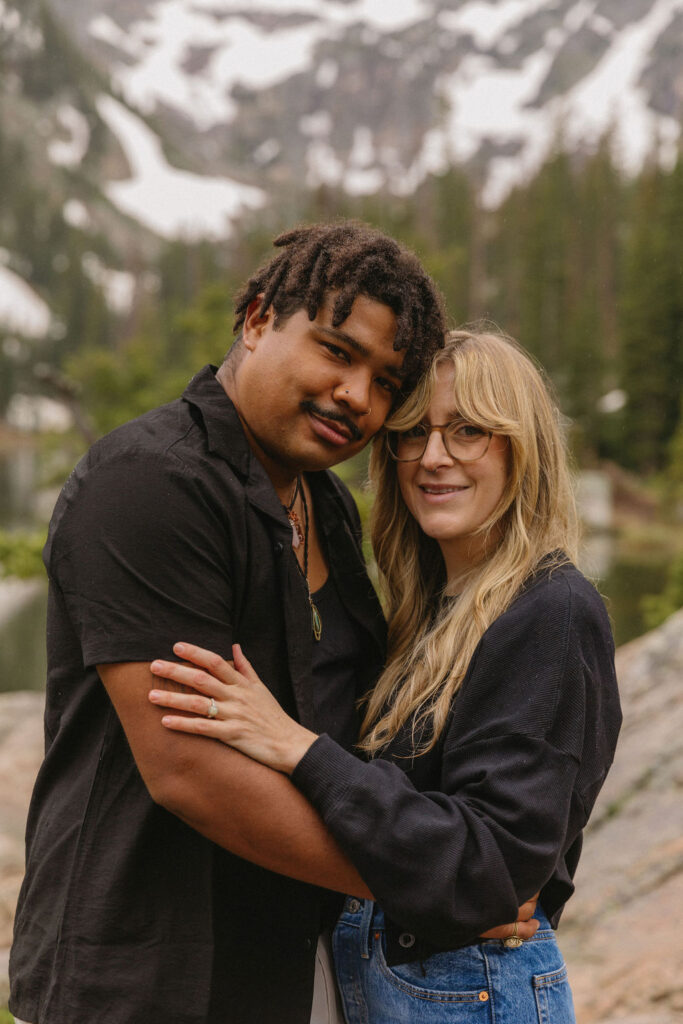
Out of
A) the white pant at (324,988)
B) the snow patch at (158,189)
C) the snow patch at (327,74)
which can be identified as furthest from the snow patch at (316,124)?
the white pant at (324,988)

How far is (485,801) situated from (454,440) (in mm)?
807

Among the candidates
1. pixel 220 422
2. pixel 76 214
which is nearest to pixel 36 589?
pixel 76 214

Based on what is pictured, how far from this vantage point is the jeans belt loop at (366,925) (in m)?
1.92

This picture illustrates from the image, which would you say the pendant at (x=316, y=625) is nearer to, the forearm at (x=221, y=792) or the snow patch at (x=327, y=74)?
the forearm at (x=221, y=792)

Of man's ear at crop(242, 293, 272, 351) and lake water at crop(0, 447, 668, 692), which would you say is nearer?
man's ear at crop(242, 293, 272, 351)

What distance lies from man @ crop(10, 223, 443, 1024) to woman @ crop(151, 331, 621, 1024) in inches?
3.4

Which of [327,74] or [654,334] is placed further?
[327,74]

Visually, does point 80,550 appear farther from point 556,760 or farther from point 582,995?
point 582,995

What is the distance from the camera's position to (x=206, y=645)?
159cm

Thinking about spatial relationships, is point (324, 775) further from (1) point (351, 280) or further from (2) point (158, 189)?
(2) point (158, 189)

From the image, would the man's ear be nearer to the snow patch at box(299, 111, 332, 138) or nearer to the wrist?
the wrist

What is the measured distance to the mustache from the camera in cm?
189

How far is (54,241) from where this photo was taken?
32875 millimetres

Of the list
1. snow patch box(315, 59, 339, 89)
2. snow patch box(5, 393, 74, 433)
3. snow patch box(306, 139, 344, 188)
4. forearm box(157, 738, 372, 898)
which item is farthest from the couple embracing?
snow patch box(315, 59, 339, 89)
